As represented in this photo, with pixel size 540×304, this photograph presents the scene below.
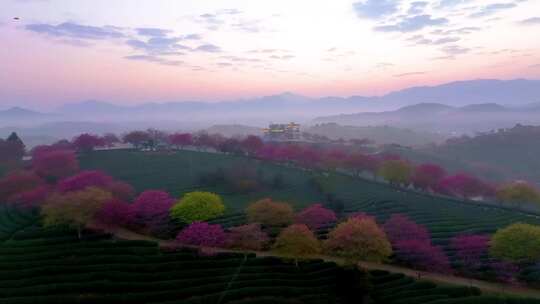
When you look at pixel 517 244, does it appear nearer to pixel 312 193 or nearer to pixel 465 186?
pixel 465 186

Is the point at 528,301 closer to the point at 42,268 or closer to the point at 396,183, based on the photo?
the point at 42,268

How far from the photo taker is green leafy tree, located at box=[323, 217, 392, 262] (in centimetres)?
3753

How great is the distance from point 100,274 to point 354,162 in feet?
203

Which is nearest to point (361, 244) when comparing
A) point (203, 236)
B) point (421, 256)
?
point (421, 256)

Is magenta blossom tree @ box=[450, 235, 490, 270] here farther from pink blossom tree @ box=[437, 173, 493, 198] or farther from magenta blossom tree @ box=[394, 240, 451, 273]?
pink blossom tree @ box=[437, 173, 493, 198]

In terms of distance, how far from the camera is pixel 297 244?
3747 cm

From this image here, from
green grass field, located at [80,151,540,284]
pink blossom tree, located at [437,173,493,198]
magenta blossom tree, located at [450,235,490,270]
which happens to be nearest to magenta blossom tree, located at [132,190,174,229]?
green grass field, located at [80,151,540,284]

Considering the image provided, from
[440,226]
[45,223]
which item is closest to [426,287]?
[440,226]

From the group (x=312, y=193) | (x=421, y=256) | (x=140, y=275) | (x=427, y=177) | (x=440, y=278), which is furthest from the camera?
(x=427, y=177)

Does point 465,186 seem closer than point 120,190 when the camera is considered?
No

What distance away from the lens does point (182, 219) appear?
150 feet

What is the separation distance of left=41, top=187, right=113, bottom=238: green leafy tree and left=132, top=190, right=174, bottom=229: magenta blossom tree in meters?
4.37

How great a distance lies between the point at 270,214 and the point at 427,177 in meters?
41.8

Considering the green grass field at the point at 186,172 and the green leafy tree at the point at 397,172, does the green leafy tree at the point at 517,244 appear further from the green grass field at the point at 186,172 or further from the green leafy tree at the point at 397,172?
the green leafy tree at the point at 397,172
